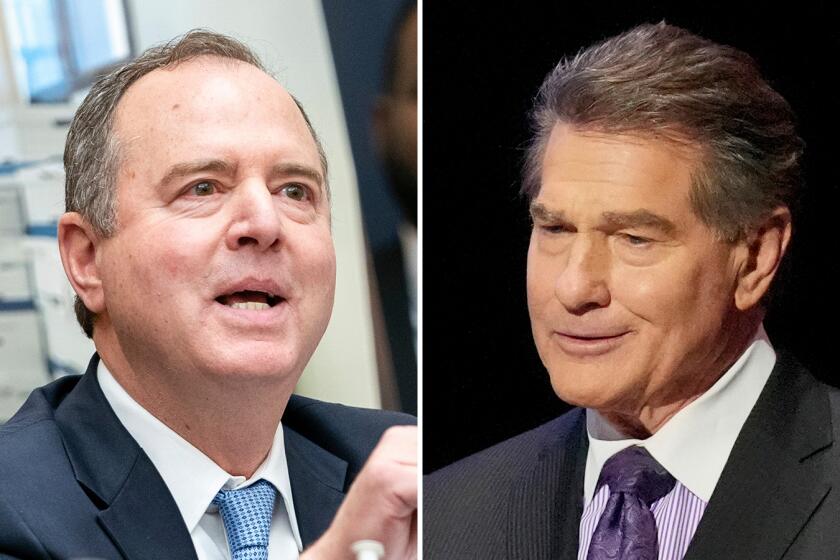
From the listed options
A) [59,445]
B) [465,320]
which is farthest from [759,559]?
[59,445]

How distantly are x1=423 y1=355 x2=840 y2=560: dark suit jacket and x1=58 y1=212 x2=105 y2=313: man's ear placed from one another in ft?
2.52

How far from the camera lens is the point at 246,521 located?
2.26 m

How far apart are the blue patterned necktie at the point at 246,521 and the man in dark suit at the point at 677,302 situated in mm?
610

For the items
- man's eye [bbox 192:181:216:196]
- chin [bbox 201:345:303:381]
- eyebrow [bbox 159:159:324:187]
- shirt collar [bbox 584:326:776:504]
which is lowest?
shirt collar [bbox 584:326:776:504]

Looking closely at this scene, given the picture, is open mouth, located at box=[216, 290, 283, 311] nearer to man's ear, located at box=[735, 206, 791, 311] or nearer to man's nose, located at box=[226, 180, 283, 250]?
man's nose, located at box=[226, 180, 283, 250]

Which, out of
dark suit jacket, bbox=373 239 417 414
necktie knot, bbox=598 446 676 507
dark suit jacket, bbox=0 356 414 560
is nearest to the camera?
dark suit jacket, bbox=0 356 414 560

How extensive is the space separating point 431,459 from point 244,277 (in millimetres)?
533

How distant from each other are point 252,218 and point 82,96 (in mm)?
476

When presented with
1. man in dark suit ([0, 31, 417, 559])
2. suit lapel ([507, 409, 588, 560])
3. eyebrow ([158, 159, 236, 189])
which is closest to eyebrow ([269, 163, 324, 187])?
man in dark suit ([0, 31, 417, 559])

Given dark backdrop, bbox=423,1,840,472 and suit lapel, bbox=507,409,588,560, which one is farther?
suit lapel, bbox=507,409,588,560

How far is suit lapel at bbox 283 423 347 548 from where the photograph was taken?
235 centimetres

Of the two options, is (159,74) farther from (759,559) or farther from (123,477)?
(759,559)

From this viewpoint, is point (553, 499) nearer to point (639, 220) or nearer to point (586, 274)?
point (586, 274)

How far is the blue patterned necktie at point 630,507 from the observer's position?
218 cm
